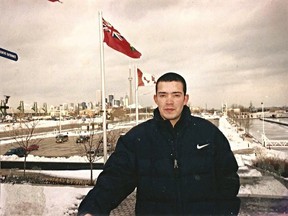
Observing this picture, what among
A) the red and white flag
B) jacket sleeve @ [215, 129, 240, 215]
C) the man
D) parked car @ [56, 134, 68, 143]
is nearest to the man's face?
the man

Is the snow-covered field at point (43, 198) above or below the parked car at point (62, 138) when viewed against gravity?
above

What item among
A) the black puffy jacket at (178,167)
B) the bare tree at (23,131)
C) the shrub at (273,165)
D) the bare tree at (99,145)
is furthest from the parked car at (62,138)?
the black puffy jacket at (178,167)

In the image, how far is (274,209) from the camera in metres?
3.51

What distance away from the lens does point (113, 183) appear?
0.94 meters

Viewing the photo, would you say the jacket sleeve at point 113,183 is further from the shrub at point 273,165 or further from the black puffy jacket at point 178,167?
the shrub at point 273,165

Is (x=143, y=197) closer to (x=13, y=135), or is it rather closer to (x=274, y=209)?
(x=274, y=209)

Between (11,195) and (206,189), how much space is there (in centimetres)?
329

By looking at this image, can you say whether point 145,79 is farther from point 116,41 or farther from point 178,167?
point 178,167

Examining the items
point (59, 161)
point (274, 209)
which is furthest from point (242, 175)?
point (59, 161)

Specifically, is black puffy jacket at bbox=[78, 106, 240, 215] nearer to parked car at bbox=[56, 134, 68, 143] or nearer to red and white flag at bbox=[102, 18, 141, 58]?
red and white flag at bbox=[102, 18, 141, 58]

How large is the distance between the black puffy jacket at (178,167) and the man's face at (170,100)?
0.03m

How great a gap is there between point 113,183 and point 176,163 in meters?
0.23

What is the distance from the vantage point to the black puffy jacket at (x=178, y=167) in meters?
0.99

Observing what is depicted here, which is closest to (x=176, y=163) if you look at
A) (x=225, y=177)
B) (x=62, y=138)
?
(x=225, y=177)
